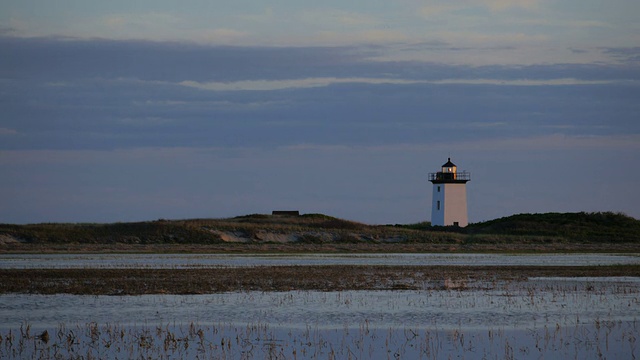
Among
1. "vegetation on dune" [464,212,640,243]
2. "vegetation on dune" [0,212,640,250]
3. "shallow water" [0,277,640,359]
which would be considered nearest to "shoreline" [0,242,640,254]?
"vegetation on dune" [0,212,640,250]

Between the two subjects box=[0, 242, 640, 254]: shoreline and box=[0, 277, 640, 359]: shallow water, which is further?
box=[0, 242, 640, 254]: shoreline

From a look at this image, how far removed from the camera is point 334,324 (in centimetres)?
2442

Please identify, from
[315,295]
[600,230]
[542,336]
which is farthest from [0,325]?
[600,230]

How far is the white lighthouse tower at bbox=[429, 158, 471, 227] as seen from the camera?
342 feet

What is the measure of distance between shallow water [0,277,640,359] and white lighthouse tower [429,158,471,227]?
70647 millimetres

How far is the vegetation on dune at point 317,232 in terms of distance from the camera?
79.0 meters

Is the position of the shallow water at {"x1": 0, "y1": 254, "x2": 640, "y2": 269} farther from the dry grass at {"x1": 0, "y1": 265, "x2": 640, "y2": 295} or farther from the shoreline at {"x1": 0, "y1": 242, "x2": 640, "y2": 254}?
the shoreline at {"x1": 0, "y1": 242, "x2": 640, "y2": 254}

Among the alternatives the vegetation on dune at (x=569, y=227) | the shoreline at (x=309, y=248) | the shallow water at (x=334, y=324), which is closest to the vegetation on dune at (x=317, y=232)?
the vegetation on dune at (x=569, y=227)

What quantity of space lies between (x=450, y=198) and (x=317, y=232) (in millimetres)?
23922

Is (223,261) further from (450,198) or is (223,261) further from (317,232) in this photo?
(450,198)

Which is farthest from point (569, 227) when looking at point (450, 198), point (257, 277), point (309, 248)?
point (257, 277)

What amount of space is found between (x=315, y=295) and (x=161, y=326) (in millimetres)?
8966

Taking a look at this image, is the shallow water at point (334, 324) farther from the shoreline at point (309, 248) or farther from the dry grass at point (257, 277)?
the shoreline at point (309, 248)

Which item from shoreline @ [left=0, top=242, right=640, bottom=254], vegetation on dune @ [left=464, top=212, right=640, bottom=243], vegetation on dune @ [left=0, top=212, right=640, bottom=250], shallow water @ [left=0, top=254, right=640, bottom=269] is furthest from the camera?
vegetation on dune @ [left=464, top=212, right=640, bottom=243]
